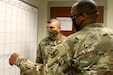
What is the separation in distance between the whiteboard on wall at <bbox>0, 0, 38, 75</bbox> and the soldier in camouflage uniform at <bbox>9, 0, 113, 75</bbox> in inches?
48.2

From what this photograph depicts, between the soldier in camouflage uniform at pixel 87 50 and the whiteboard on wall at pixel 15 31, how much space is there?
4.02 ft

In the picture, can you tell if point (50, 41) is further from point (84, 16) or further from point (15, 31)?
point (84, 16)

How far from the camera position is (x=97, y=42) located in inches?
53.2

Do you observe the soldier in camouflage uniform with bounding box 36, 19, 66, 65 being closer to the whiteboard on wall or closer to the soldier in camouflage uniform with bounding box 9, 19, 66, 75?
the soldier in camouflage uniform with bounding box 9, 19, 66, 75

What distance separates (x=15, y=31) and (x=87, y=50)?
1692 millimetres

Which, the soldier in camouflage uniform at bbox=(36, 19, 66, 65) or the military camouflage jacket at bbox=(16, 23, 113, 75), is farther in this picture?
the soldier in camouflage uniform at bbox=(36, 19, 66, 65)

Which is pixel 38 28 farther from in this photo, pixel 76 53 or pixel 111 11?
pixel 76 53

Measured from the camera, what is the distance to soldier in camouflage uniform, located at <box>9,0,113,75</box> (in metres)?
1.34

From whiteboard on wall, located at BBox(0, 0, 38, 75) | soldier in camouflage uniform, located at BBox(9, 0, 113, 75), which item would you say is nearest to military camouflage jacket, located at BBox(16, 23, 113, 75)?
soldier in camouflage uniform, located at BBox(9, 0, 113, 75)

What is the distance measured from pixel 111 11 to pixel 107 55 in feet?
9.96

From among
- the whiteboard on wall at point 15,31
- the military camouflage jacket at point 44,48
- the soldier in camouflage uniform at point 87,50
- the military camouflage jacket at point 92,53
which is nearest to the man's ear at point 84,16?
the soldier in camouflage uniform at point 87,50

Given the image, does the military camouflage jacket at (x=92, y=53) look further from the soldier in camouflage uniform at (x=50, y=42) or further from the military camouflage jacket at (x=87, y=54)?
the soldier in camouflage uniform at (x=50, y=42)

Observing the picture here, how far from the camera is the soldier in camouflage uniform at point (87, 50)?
1336 millimetres

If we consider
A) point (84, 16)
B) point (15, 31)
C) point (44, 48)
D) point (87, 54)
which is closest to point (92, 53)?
point (87, 54)
